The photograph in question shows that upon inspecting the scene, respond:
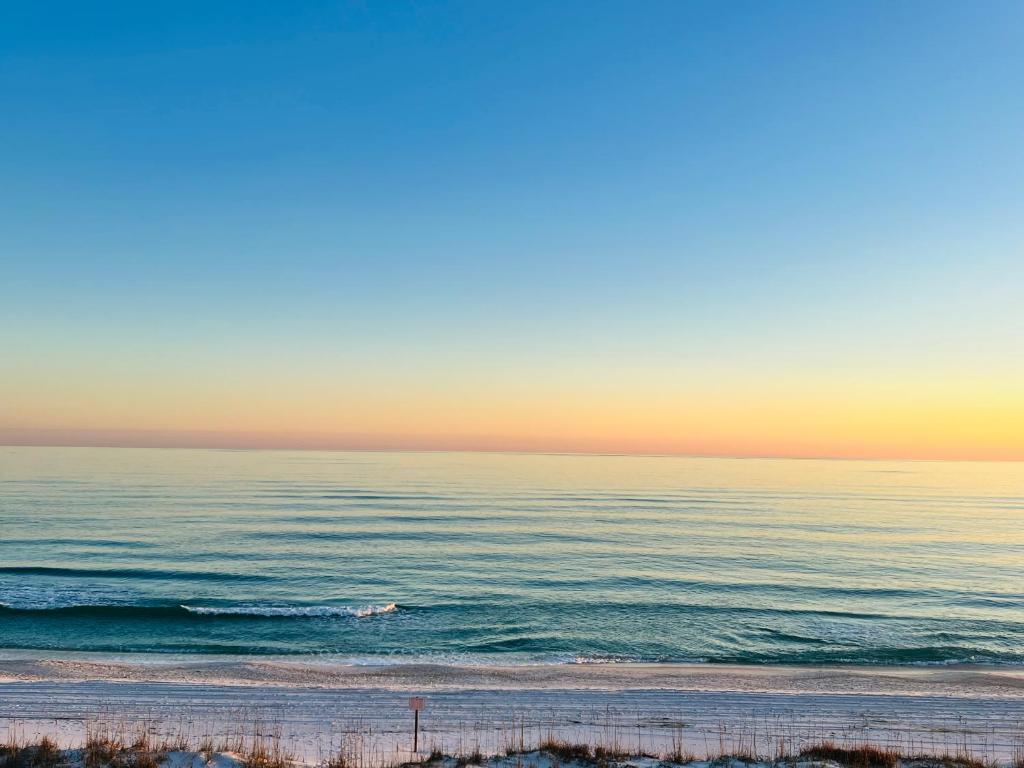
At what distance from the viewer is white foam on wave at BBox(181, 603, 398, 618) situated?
30.8 meters

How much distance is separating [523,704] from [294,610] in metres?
15.4

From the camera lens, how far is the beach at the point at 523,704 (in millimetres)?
17141

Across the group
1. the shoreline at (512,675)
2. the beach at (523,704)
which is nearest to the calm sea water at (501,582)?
the shoreline at (512,675)

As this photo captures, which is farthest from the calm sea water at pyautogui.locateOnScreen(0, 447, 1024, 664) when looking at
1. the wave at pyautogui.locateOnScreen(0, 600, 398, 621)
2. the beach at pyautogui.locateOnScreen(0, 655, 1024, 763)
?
the beach at pyautogui.locateOnScreen(0, 655, 1024, 763)

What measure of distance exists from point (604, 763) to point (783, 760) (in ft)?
12.6

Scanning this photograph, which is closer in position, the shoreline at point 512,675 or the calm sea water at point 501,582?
the shoreline at point 512,675

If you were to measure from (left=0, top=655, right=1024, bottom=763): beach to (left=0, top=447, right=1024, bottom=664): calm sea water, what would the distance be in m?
2.04

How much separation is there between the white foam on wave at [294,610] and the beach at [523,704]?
228 inches

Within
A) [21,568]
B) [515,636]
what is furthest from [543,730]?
[21,568]

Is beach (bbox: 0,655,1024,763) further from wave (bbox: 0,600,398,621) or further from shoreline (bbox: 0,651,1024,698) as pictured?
wave (bbox: 0,600,398,621)

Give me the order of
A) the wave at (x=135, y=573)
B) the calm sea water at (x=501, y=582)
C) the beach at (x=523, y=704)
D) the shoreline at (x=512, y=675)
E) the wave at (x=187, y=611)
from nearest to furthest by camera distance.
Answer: the beach at (x=523, y=704)
the shoreline at (x=512, y=675)
the calm sea water at (x=501, y=582)
the wave at (x=187, y=611)
the wave at (x=135, y=573)

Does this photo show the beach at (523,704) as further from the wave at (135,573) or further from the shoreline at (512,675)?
the wave at (135,573)

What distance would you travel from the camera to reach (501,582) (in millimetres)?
37438

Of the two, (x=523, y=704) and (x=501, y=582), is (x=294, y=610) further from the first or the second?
(x=523, y=704)
